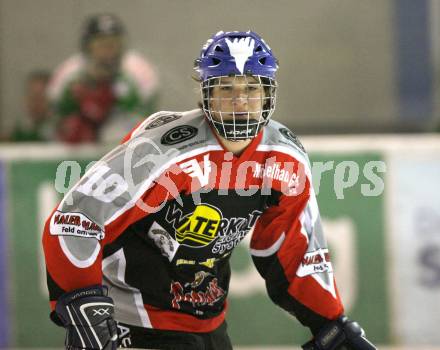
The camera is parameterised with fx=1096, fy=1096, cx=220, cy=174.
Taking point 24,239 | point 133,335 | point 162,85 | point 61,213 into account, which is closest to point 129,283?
point 133,335

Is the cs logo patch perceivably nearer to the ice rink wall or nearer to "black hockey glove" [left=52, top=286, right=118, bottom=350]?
"black hockey glove" [left=52, top=286, right=118, bottom=350]

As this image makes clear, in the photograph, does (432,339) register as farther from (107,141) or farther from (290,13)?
(290,13)

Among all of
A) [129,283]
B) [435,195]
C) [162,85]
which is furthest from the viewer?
[162,85]

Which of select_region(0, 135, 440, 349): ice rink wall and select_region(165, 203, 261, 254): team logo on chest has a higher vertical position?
select_region(165, 203, 261, 254): team logo on chest

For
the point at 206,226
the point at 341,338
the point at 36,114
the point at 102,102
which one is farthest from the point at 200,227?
the point at 36,114

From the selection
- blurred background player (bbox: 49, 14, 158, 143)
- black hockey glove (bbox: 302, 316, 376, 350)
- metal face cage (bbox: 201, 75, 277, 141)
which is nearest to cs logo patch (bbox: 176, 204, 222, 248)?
metal face cage (bbox: 201, 75, 277, 141)

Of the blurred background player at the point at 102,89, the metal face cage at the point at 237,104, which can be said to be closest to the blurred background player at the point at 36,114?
the blurred background player at the point at 102,89

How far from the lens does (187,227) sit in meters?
3.94

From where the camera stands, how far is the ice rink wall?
646 centimetres

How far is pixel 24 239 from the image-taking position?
6.52 m

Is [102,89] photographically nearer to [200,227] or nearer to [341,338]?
[200,227]

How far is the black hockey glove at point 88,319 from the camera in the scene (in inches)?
142

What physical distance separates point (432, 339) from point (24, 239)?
250 centimetres

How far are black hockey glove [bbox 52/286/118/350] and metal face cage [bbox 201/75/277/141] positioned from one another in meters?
0.71
